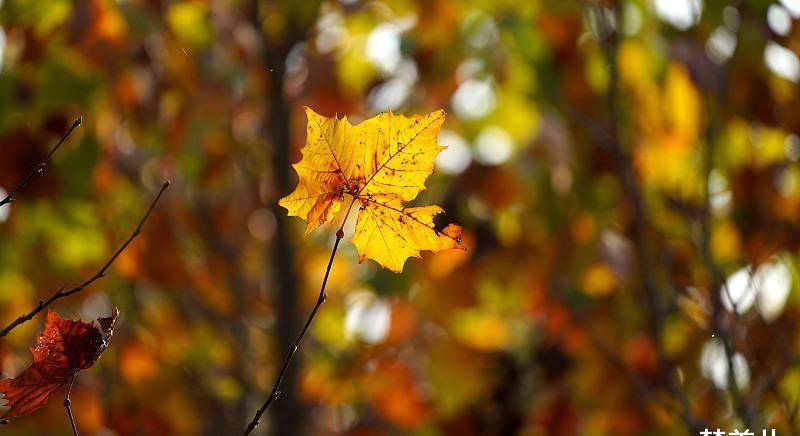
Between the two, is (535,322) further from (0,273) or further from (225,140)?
(0,273)

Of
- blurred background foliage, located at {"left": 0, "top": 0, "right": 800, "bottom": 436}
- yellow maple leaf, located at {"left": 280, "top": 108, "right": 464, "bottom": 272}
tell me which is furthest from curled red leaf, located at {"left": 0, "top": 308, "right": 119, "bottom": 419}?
blurred background foliage, located at {"left": 0, "top": 0, "right": 800, "bottom": 436}

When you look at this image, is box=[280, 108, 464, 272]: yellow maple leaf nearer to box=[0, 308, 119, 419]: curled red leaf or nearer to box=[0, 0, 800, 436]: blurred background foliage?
box=[0, 308, 119, 419]: curled red leaf

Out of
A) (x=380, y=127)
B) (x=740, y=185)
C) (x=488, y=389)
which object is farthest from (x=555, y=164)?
(x=380, y=127)

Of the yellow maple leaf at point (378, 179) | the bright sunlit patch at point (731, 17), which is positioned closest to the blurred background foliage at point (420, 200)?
the bright sunlit patch at point (731, 17)

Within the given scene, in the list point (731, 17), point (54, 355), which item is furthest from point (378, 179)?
point (731, 17)

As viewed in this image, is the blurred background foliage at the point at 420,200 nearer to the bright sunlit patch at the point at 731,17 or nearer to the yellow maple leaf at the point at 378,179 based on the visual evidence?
the bright sunlit patch at the point at 731,17

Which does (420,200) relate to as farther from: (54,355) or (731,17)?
(54,355)
